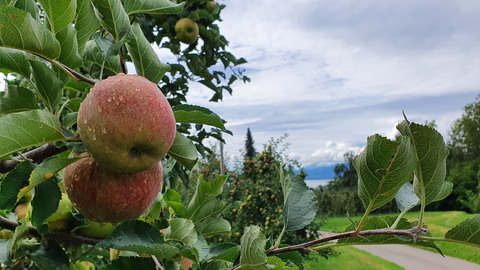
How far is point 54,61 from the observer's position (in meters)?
0.61

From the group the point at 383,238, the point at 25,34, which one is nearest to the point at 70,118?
the point at 25,34

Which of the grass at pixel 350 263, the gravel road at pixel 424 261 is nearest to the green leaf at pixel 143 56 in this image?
the grass at pixel 350 263

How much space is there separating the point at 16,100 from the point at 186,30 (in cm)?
194

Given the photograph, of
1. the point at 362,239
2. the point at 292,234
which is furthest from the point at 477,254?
the point at 362,239

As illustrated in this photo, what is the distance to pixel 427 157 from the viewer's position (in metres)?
0.56

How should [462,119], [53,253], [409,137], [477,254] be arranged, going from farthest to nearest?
[462,119] < [477,254] < [53,253] < [409,137]

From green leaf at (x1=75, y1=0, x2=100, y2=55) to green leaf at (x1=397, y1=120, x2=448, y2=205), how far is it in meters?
0.58

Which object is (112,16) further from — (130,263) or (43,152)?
(130,263)

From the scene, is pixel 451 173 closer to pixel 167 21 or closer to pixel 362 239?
pixel 167 21

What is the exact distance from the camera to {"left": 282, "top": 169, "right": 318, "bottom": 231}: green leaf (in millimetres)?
774

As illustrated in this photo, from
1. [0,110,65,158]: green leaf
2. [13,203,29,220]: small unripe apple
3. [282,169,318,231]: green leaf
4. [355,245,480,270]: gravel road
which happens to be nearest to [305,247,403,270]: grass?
[355,245,480,270]: gravel road

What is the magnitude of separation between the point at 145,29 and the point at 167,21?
1.06ft

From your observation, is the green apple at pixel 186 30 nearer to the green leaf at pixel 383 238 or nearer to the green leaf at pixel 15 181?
the green leaf at pixel 15 181


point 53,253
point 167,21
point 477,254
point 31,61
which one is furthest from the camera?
point 477,254
